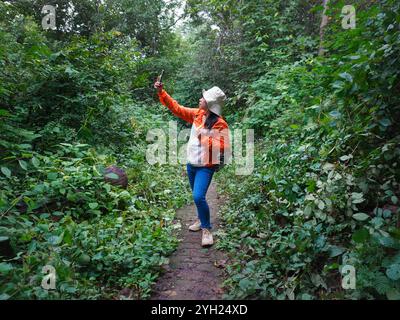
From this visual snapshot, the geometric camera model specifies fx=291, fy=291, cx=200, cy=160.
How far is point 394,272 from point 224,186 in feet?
14.5

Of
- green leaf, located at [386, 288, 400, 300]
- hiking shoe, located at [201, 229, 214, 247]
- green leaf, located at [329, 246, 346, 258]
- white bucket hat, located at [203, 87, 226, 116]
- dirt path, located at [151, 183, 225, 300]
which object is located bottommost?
dirt path, located at [151, 183, 225, 300]

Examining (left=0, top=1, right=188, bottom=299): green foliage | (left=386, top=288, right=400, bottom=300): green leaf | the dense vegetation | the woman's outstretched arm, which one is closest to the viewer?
(left=386, top=288, right=400, bottom=300): green leaf

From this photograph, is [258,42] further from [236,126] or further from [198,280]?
[198,280]

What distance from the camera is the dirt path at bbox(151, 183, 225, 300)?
284 centimetres

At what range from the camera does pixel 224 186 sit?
6367 mm

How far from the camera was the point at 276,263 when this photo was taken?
9.59ft

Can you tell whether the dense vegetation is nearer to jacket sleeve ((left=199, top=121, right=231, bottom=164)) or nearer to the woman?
the woman

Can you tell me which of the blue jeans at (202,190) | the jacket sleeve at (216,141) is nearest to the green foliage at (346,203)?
the blue jeans at (202,190)

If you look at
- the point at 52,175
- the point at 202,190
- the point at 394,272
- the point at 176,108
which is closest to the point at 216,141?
the point at 202,190

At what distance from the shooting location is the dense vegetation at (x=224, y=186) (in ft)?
8.24

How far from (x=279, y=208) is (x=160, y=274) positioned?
1641mm

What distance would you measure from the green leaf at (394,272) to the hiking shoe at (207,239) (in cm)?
214

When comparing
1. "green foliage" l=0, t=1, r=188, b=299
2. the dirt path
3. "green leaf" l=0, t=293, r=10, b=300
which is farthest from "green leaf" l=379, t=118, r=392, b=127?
"green leaf" l=0, t=293, r=10, b=300

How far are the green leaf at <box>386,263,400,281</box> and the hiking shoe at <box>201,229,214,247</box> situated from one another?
2.14 m
